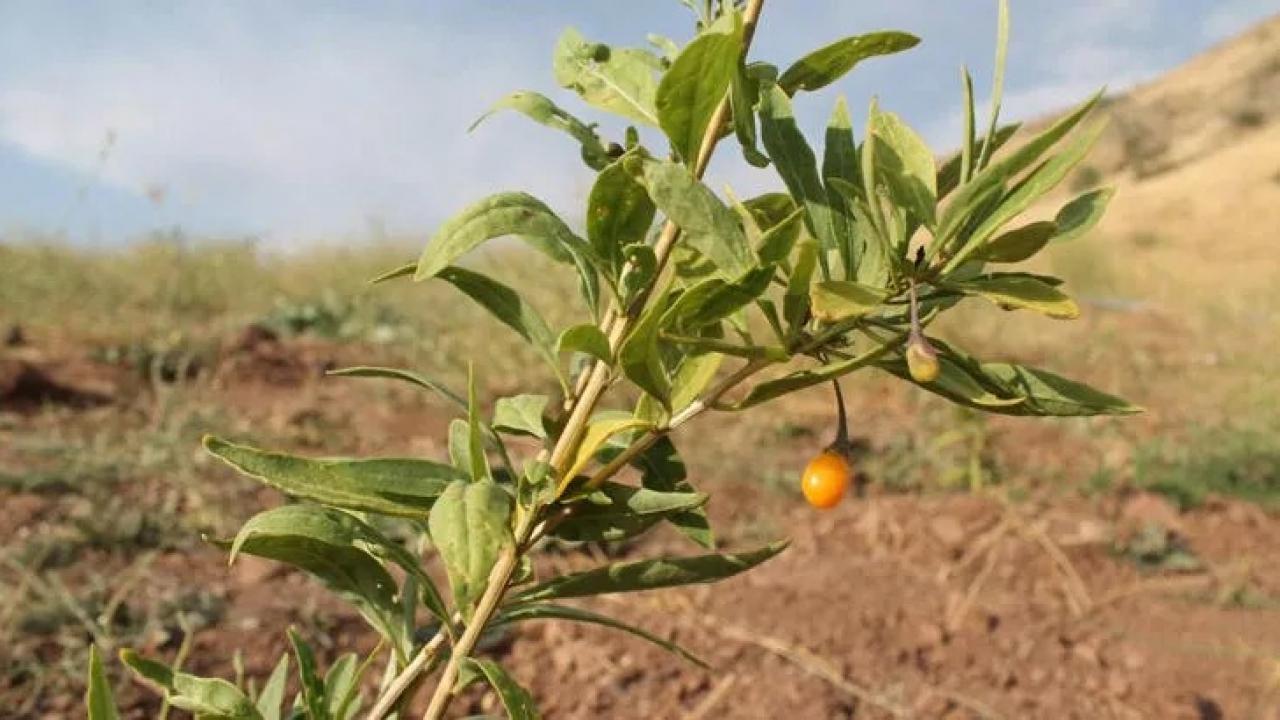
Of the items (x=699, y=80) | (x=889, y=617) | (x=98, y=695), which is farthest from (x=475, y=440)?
(x=889, y=617)

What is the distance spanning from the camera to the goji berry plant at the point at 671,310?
0.82m

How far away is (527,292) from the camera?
6.39m

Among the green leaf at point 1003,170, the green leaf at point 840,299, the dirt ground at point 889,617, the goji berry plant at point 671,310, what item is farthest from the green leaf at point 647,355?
the dirt ground at point 889,617

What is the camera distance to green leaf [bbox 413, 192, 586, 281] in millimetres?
824

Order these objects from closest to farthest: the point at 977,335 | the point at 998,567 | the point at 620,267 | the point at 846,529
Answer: the point at 620,267
the point at 998,567
the point at 846,529
the point at 977,335

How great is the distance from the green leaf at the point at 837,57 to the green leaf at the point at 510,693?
520mm

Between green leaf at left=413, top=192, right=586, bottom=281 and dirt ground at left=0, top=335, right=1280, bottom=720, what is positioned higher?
green leaf at left=413, top=192, right=586, bottom=281

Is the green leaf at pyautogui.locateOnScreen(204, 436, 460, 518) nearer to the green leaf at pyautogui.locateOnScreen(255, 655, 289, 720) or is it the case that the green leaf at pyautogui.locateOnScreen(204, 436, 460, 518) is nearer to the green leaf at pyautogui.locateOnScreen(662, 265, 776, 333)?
the green leaf at pyautogui.locateOnScreen(662, 265, 776, 333)

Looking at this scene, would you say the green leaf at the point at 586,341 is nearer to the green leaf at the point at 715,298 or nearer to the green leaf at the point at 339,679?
the green leaf at the point at 715,298

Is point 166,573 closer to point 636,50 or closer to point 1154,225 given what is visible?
point 636,50

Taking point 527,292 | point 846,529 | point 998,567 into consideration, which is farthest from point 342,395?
point 998,567

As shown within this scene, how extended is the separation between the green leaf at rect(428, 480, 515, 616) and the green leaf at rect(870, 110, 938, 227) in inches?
13.6

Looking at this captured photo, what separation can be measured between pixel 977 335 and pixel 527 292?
3231 mm

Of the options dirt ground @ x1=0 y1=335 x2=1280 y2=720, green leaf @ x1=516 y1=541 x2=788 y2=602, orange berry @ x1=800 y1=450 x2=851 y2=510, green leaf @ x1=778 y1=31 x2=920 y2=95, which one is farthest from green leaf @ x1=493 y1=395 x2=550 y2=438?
dirt ground @ x1=0 y1=335 x2=1280 y2=720
